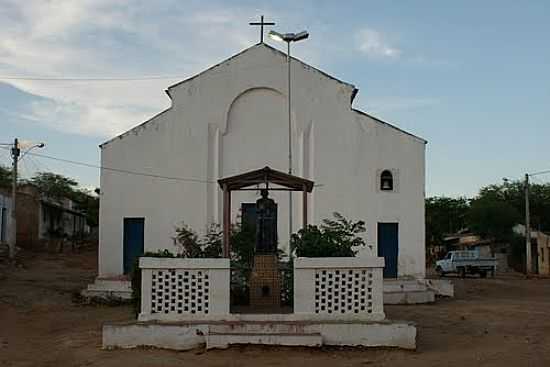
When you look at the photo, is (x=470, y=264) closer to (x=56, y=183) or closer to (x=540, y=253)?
(x=540, y=253)

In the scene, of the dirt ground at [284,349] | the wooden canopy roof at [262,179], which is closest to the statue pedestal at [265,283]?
the wooden canopy roof at [262,179]

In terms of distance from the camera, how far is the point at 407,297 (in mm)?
21594

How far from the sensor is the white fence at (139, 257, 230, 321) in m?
12.4

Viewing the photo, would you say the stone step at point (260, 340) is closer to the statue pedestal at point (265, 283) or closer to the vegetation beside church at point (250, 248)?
the statue pedestal at point (265, 283)

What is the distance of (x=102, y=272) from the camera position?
942 inches

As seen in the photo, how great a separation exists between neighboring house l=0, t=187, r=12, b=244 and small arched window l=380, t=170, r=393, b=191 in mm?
22996

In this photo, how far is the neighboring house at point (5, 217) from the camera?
39347 millimetres

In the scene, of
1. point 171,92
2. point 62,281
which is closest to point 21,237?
point 62,281

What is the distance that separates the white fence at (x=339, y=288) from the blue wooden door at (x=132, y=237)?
12.4 meters

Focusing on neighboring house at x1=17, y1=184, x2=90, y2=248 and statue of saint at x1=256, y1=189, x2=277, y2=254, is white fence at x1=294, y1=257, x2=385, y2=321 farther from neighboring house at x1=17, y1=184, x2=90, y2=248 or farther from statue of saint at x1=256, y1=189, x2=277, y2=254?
neighboring house at x1=17, y1=184, x2=90, y2=248

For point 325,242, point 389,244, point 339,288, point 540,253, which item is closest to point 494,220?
point 540,253

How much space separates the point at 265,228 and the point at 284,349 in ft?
10.0

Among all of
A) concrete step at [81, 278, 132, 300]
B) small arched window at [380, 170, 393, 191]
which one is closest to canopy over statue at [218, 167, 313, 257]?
concrete step at [81, 278, 132, 300]

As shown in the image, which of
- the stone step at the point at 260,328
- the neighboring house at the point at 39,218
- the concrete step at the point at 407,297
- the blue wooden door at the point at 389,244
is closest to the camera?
the stone step at the point at 260,328
